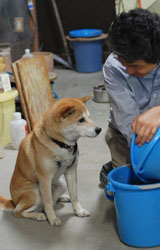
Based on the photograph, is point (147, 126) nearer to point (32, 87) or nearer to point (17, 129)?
point (17, 129)

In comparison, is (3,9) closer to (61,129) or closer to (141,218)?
(61,129)

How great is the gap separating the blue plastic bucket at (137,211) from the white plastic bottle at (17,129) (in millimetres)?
1439

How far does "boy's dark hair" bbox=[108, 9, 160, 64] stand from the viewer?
1707 mm

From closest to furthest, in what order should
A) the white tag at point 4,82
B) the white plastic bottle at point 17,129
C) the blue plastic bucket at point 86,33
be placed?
the white plastic bottle at point 17,129 < the white tag at point 4,82 < the blue plastic bucket at point 86,33

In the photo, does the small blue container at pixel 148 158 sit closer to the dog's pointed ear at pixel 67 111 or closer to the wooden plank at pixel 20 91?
the dog's pointed ear at pixel 67 111

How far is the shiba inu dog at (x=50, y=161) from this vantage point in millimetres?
1979

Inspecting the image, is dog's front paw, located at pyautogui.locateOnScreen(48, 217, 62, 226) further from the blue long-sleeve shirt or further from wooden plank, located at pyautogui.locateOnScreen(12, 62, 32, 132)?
wooden plank, located at pyautogui.locateOnScreen(12, 62, 32, 132)

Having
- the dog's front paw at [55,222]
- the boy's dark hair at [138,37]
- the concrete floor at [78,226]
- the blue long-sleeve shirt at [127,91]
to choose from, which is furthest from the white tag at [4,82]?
the boy's dark hair at [138,37]

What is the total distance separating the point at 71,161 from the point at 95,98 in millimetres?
2198

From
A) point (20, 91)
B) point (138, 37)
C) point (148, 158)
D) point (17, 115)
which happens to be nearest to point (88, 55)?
point (20, 91)

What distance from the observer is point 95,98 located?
13.9ft

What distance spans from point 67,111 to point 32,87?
1.64 meters

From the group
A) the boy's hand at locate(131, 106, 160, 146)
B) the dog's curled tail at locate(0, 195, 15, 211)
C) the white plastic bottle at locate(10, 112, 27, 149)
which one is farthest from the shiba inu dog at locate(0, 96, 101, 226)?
the white plastic bottle at locate(10, 112, 27, 149)

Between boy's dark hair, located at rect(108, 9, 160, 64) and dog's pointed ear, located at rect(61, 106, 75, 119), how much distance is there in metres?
0.39
